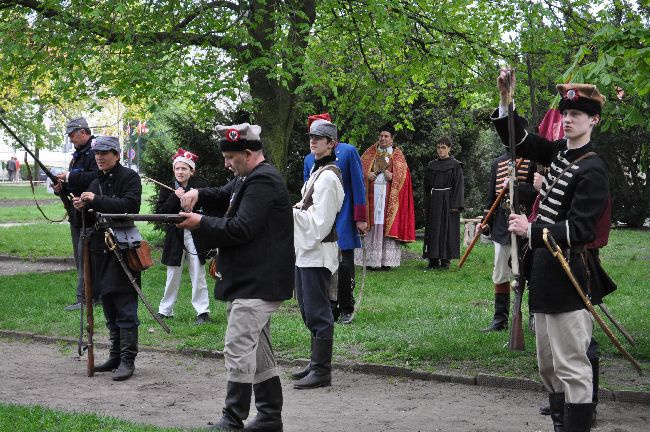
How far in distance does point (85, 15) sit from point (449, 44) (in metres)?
5.88

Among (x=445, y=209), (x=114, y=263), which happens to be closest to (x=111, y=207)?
(x=114, y=263)

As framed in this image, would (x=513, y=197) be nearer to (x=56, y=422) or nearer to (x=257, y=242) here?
(x=257, y=242)

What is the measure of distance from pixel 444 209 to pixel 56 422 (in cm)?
1146

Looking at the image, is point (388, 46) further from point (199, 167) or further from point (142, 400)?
Answer: point (142, 400)

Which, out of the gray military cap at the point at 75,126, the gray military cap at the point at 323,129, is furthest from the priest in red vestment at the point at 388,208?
the gray military cap at the point at 323,129

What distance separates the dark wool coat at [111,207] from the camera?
8.80 meters

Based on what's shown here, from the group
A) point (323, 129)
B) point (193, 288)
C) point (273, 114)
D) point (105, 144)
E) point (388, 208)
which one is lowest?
point (193, 288)

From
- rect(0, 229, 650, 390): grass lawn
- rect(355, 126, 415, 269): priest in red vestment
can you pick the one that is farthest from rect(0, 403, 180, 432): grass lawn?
rect(355, 126, 415, 269): priest in red vestment

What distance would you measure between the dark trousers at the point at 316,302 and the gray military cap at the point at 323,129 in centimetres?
119

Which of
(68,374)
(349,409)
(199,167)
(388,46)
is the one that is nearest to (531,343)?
(349,409)

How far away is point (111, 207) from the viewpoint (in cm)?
A: 885

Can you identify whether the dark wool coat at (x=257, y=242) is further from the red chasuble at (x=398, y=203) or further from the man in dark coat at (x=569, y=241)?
the red chasuble at (x=398, y=203)

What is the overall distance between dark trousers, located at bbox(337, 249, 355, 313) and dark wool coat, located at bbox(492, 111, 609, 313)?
509 centimetres

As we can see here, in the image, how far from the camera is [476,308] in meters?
12.1
